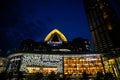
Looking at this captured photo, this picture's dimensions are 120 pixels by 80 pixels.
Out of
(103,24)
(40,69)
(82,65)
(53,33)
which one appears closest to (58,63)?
(40,69)

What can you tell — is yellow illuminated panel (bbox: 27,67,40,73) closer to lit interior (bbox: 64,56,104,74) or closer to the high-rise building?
lit interior (bbox: 64,56,104,74)

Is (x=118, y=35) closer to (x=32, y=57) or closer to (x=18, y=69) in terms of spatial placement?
(x=32, y=57)

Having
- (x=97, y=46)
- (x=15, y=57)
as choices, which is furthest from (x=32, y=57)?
(x=97, y=46)

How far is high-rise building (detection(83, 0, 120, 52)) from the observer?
49.2 m

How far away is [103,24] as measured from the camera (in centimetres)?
5522

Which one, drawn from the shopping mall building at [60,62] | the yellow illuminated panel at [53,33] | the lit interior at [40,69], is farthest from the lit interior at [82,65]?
the yellow illuminated panel at [53,33]

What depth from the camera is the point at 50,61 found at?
24.5 m

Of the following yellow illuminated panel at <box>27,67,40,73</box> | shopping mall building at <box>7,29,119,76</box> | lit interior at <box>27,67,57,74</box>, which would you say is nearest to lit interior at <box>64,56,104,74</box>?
shopping mall building at <box>7,29,119,76</box>

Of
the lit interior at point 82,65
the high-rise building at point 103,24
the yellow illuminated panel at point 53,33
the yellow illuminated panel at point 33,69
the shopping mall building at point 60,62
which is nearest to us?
the yellow illuminated panel at point 33,69

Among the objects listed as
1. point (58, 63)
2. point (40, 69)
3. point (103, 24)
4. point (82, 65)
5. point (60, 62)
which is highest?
point (103, 24)

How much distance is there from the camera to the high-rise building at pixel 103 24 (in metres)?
49.2

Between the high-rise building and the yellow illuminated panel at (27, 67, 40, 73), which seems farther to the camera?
the high-rise building

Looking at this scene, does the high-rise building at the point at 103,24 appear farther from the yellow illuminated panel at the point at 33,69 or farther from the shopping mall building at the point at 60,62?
the yellow illuminated panel at the point at 33,69

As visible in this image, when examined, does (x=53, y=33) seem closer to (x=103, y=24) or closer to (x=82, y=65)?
(x=82, y=65)
